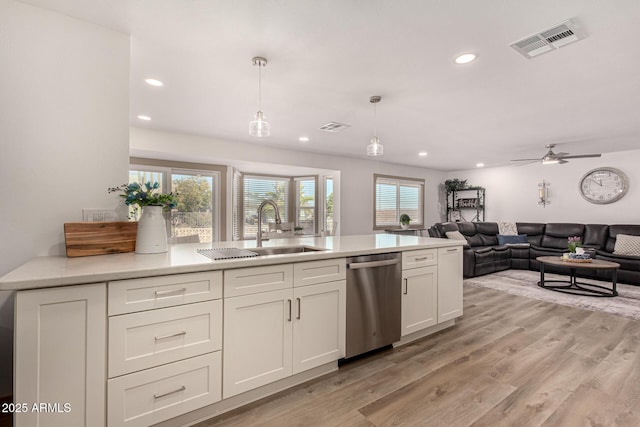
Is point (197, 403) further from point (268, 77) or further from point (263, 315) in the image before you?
point (268, 77)

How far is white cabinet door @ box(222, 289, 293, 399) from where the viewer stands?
1.66m

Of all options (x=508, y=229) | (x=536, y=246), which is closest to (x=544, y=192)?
(x=508, y=229)

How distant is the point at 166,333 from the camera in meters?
1.47

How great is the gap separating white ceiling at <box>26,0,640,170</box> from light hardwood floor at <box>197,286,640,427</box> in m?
2.36

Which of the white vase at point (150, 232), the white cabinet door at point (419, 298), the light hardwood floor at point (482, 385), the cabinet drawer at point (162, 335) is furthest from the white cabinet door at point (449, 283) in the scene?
the white vase at point (150, 232)

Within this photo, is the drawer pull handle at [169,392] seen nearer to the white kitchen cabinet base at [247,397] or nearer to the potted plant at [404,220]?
the white kitchen cabinet base at [247,397]

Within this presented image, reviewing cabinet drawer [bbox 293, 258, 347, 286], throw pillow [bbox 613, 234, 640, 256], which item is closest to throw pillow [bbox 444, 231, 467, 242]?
throw pillow [bbox 613, 234, 640, 256]

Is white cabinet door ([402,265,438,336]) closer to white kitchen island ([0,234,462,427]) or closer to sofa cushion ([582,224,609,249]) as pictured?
white kitchen island ([0,234,462,427])

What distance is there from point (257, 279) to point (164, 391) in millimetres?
713

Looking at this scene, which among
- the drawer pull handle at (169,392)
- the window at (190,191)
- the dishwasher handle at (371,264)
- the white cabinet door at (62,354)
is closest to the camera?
the white cabinet door at (62,354)

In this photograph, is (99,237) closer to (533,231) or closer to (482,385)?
(482,385)

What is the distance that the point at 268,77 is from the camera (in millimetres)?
2584

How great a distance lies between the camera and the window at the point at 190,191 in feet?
15.9

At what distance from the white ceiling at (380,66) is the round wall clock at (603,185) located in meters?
2.09
